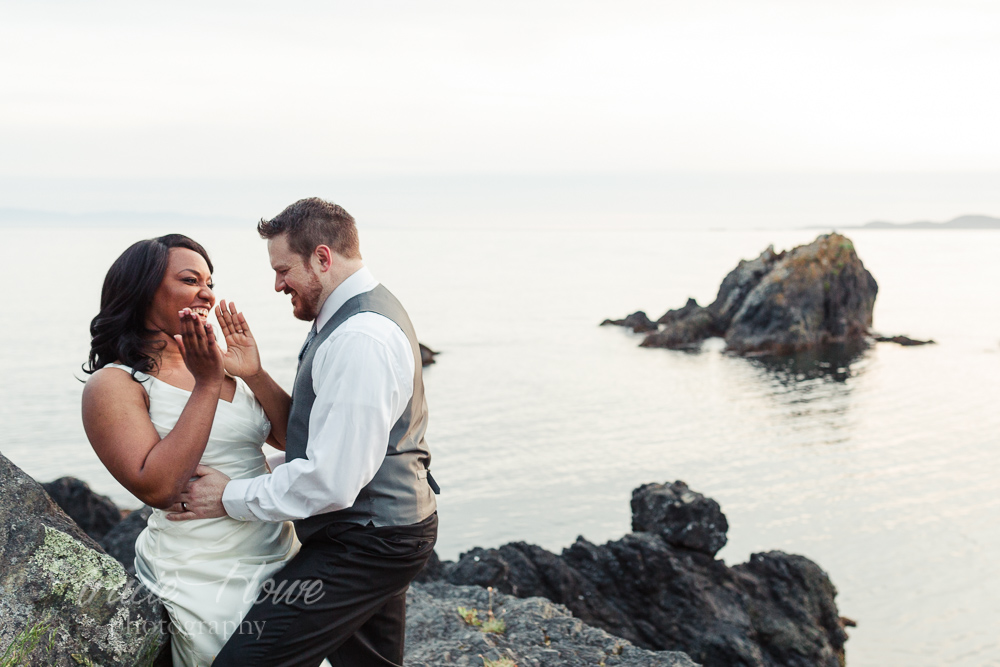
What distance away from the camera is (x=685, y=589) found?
33.0 feet

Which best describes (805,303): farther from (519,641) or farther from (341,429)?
(341,429)

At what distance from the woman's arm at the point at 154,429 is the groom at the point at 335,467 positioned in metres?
0.20

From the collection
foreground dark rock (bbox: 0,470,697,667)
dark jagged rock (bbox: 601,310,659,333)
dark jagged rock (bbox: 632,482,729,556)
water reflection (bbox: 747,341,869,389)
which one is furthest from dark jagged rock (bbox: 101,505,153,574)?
dark jagged rock (bbox: 601,310,659,333)

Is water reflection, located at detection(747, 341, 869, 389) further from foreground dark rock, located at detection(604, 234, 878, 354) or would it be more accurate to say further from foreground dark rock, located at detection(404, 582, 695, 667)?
foreground dark rock, located at detection(404, 582, 695, 667)

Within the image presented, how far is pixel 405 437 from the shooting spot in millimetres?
3865

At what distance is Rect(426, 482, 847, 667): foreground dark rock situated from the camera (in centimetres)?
953

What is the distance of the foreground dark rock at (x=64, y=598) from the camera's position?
12.2ft

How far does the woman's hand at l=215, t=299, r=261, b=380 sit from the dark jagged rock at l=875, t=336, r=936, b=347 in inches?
2037

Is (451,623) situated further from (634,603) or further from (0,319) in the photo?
(0,319)

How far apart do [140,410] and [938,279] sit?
119 metres

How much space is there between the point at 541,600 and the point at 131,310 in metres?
4.95

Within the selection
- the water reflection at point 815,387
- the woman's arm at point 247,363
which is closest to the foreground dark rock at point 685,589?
the woman's arm at point 247,363

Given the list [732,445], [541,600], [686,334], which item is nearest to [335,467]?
[541,600]

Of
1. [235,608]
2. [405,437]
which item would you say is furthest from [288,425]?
[235,608]
